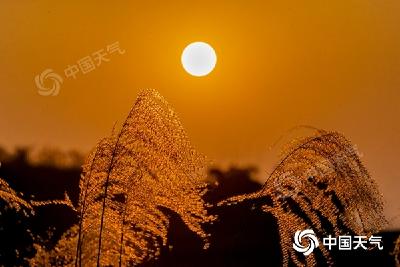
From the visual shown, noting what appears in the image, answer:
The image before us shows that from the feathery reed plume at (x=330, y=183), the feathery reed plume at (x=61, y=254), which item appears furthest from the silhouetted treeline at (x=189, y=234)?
the feathery reed plume at (x=330, y=183)

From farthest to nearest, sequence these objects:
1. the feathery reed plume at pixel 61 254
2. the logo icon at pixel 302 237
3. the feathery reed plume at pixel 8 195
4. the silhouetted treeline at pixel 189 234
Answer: the silhouetted treeline at pixel 189 234 → the logo icon at pixel 302 237 → the feathery reed plume at pixel 61 254 → the feathery reed plume at pixel 8 195

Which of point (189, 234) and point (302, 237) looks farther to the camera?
point (189, 234)

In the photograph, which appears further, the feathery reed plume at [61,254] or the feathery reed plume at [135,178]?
the feathery reed plume at [61,254]

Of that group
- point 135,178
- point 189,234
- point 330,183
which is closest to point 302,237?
point 330,183

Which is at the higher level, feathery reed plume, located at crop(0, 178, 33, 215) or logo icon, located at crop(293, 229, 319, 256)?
feathery reed plume, located at crop(0, 178, 33, 215)

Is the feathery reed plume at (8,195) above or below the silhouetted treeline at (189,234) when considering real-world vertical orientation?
below

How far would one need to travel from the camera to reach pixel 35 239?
16609 mm

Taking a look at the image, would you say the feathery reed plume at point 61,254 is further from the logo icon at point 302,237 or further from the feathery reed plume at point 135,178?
the logo icon at point 302,237

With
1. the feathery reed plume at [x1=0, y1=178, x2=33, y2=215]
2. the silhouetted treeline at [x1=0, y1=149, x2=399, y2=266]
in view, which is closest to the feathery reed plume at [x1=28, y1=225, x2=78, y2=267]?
the feathery reed plume at [x1=0, y1=178, x2=33, y2=215]

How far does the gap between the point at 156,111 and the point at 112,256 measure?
3.00m

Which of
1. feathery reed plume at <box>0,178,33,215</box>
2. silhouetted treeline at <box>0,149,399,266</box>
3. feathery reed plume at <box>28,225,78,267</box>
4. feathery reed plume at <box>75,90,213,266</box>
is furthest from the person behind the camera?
silhouetted treeline at <box>0,149,399,266</box>

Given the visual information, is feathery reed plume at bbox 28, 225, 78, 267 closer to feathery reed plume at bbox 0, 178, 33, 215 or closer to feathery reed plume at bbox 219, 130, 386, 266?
feathery reed plume at bbox 0, 178, 33, 215

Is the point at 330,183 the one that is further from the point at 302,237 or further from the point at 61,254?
the point at 61,254

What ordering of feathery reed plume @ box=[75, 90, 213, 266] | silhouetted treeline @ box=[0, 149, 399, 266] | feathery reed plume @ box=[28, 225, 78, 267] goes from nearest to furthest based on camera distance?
1. feathery reed plume @ box=[75, 90, 213, 266]
2. feathery reed plume @ box=[28, 225, 78, 267]
3. silhouetted treeline @ box=[0, 149, 399, 266]
